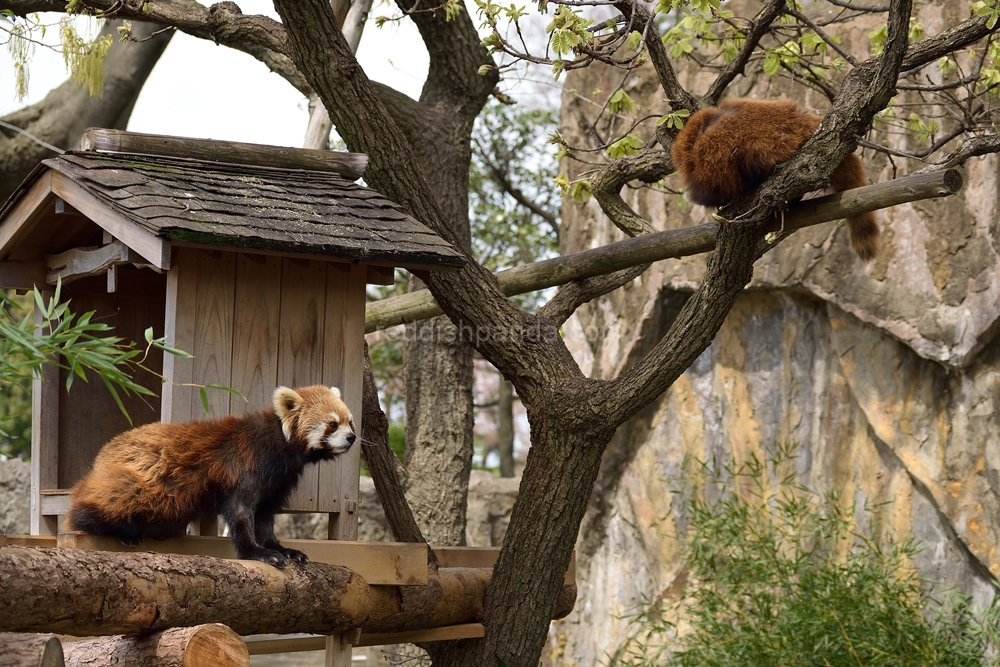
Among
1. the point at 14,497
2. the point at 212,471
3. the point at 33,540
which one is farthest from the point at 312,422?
the point at 14,497

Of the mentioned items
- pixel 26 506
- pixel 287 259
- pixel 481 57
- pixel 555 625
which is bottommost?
pixel 555 625

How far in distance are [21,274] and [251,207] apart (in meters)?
1.20

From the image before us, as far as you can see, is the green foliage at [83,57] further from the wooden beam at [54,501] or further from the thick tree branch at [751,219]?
the thick tree branch at [751,219]

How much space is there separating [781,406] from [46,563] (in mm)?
5778

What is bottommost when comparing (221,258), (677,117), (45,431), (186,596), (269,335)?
(186,596)

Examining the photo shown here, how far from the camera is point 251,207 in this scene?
336cm

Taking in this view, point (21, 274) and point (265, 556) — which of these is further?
point (21, 274)

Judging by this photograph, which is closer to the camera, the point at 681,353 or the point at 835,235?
the point at 681,353

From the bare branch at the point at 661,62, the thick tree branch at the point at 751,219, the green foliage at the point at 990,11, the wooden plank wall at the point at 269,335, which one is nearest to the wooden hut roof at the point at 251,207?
the wooden plank wall at the point at 269,335

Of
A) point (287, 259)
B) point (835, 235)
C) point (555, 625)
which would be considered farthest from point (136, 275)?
point (555, 625)

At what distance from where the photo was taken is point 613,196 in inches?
191

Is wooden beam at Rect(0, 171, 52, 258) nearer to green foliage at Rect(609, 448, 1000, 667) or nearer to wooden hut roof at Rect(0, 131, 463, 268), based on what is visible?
wooden hut roof at Rect(0, 131, 463, 268)

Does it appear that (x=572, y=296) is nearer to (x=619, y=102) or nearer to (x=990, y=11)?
(x=619, y=102)

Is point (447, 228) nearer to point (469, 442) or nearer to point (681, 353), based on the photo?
point (681, 353)
